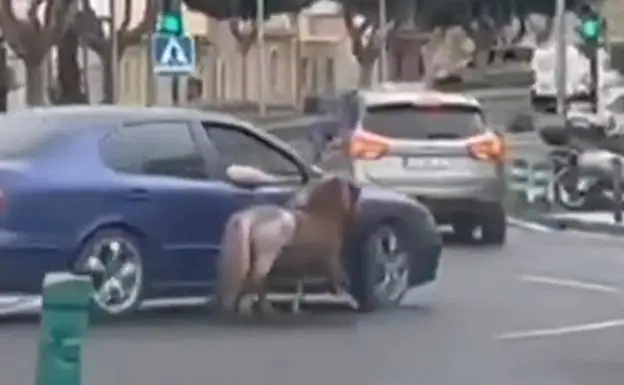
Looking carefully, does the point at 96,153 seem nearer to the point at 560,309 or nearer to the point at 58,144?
the point at 58,144

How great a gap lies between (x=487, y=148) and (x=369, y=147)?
4.14 feet

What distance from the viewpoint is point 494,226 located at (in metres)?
25.2

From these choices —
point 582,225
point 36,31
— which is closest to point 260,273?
point 582,225

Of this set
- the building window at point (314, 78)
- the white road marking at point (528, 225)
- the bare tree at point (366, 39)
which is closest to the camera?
the white road marking at point (528, 225)

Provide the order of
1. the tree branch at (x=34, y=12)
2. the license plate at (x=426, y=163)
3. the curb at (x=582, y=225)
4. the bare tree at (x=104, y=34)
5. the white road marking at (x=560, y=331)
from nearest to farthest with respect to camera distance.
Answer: the white road marking at (x=560, y=331)
the license plate at (x=426, y=163)
the curb at (x=582, y=225)
the tree branch at (x=34, y=12)
the bare tree at (x=104, y=34)

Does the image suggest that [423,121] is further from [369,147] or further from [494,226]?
[494,226]

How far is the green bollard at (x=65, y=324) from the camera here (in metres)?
8.16

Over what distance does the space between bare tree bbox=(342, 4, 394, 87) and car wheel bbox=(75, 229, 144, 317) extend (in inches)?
2610

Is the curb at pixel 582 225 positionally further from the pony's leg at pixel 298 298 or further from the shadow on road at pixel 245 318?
the pony's leg at pixel 298 298

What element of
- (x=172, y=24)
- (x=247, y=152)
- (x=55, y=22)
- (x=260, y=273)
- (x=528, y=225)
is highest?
(x=172, y=24)

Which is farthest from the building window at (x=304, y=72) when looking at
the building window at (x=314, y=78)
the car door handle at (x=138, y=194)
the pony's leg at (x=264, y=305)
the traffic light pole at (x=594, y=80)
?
the car door handle at (x=138, y=194)

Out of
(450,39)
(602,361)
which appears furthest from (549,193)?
(450,39)

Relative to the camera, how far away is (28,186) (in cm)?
1555

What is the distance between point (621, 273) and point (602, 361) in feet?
22.5
